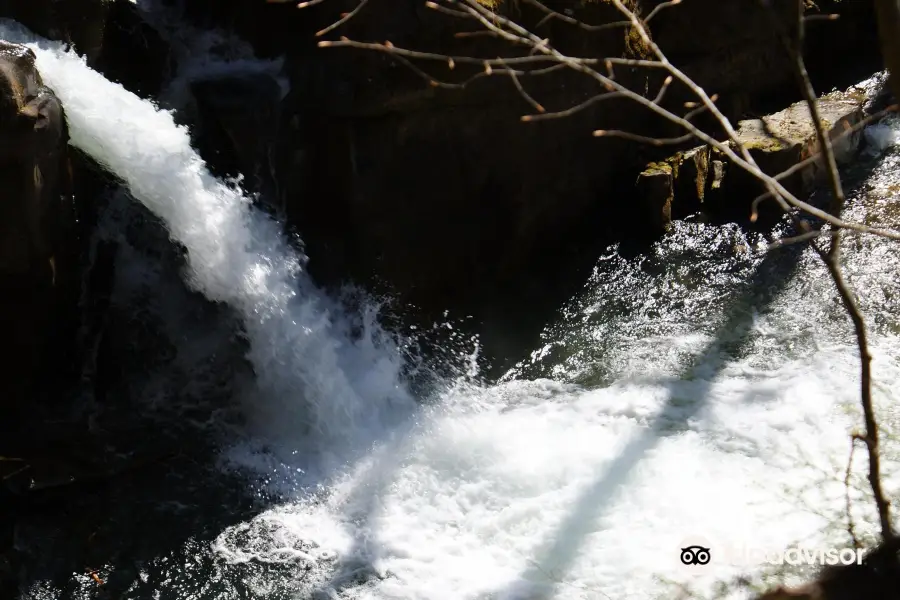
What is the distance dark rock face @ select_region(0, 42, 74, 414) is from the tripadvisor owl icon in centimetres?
358

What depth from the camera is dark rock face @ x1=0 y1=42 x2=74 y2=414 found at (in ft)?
13.8

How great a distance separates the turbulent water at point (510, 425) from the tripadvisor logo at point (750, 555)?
1.0 inches

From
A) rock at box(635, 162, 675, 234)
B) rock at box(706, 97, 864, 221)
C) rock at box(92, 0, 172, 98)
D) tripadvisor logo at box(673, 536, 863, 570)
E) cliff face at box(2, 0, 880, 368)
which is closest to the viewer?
tripadvisor logo at box(673, 536, 863, 570)

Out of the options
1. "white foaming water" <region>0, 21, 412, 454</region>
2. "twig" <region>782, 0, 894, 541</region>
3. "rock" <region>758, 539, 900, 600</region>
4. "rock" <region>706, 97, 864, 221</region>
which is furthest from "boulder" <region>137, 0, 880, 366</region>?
"rock" <region>758, 539, 900, 600</region>

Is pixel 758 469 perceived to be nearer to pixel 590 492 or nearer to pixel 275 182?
pixel 590 492

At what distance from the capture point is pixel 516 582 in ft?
12.8

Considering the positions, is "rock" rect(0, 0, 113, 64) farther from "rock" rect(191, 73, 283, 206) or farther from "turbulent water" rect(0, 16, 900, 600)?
"rock" rect(191, 73, 283, 206)

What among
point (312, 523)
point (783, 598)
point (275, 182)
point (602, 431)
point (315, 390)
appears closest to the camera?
point (783, 598)

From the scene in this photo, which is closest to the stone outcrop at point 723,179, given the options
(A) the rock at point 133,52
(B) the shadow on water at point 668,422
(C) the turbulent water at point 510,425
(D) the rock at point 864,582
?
(B) the shadow on water at point 668,422

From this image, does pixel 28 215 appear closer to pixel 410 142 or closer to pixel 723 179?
pixel 410 142

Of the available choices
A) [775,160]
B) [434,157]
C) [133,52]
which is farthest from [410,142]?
[775,160]

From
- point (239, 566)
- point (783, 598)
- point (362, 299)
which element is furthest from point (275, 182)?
point (783, 598)

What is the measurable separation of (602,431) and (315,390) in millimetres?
1713

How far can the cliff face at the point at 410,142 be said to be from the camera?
5344mm
